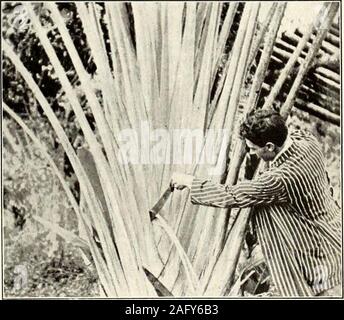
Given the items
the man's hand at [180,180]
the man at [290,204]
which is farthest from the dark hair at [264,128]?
the man's hand at [180,180]

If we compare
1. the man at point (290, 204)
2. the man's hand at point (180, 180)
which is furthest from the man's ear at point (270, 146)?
the man's hand at point (180, 180)

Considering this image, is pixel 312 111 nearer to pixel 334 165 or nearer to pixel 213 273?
pixel 334 165

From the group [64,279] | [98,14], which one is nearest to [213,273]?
[64,279]

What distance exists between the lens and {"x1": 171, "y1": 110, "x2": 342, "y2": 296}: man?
39.4 inches

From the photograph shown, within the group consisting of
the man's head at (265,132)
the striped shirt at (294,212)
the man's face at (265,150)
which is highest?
the man's head at (265,132)

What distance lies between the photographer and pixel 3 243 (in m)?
1.04

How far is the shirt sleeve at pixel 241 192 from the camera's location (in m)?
1.00

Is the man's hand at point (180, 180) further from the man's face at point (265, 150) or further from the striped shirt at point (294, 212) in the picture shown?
the man's face at point (265, 150)

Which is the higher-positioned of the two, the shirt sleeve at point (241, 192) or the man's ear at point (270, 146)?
the man's ear at point (270, 146)

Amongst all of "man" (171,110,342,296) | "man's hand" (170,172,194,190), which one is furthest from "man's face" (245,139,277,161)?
"man's hand" (170,172,194,190)

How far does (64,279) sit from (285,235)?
38 cm

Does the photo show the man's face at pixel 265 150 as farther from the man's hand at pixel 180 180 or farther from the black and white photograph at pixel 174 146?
the man's hand at pixel 180 180

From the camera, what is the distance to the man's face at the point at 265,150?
101cm

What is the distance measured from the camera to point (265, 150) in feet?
3.31
